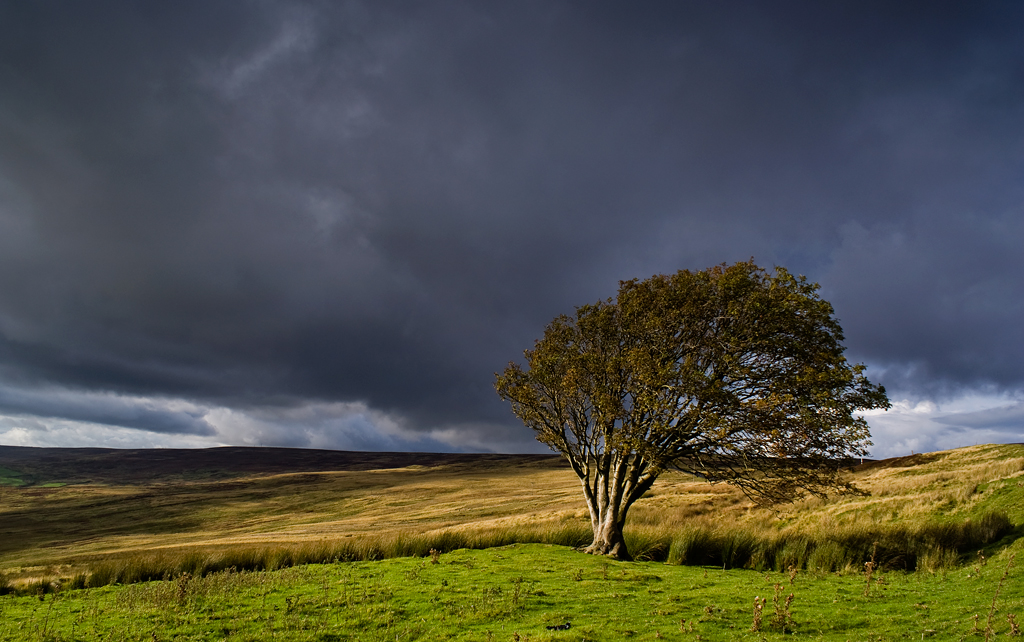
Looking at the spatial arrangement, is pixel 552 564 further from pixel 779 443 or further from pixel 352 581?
pixel 779 443

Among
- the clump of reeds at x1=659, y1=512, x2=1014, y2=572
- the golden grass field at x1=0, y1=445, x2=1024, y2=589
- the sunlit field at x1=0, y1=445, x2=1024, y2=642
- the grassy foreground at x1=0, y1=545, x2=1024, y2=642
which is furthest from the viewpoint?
the golden grass field at x1=0, y1=445, x2=1024, y2=589

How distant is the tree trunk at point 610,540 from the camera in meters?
26.1

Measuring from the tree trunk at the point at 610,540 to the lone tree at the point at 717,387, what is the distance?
Result: 0.06 meters

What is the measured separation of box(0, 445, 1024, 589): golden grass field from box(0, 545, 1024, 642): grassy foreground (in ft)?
28.8

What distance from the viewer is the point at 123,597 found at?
58.2ft

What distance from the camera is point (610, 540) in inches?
1042

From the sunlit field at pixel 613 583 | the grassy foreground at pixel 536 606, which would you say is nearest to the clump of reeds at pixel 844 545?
the sunlit field at pixel 613 583

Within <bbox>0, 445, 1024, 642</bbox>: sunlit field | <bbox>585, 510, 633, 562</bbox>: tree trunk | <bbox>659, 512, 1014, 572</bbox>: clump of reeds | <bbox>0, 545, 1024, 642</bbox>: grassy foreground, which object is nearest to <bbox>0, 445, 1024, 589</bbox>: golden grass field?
<bbox>0, 445, 1024, 642</bbox>: sunlit field

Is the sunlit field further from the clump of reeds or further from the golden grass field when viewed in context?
the golden grass field

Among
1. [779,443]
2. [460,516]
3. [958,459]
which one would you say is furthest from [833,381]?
[460,516]

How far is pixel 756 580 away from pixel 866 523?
14.0m

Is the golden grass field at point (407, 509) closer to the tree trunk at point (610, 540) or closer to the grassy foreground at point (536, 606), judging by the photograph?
the tree trunk at point (610, 540)

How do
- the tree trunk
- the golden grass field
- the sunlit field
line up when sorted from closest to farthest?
1. the sunlit field
2. the tree trunk
3. the golden grass field

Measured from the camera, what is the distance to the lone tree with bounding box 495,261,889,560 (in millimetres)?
22734
